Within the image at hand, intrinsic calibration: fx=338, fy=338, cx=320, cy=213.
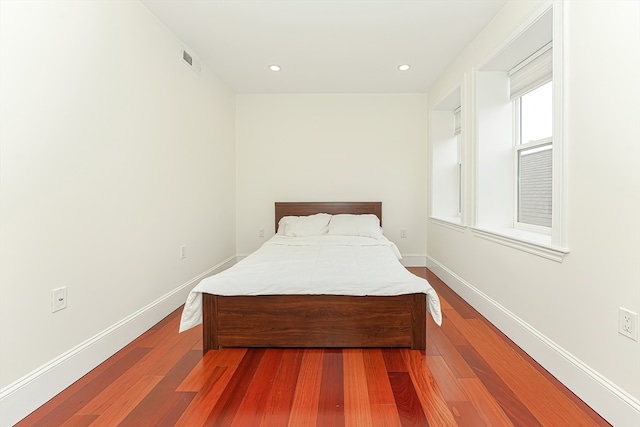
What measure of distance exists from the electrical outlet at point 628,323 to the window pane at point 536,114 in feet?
4.79

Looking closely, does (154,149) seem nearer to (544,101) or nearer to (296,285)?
(296,285)

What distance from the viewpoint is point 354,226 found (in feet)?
12.9

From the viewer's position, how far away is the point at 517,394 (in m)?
1.67

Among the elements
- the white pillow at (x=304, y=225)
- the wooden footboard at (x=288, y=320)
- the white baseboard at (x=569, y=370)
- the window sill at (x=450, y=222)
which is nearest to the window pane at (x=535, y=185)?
the window sill at (x=450, y=222)

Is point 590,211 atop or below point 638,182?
below

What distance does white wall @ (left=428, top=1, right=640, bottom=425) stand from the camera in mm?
1406

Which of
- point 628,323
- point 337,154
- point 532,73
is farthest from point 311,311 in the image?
point 337,154

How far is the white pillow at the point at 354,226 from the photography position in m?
3.88

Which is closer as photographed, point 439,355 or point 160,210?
point 439,355

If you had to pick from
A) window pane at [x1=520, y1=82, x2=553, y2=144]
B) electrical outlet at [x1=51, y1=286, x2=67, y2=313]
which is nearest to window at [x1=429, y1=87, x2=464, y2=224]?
window pane at [x1=520, y1=82, x2=553, y2=144]

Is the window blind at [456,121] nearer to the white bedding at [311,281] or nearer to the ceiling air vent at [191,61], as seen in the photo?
the white bedding at [311,281]

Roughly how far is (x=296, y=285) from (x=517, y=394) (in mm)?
1303

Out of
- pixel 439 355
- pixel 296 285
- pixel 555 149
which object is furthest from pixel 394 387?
pixel 555 149

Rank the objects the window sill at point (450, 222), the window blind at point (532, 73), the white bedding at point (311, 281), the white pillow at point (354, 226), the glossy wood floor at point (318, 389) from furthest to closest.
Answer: the white pillow at point (354, 226) < the window sill at point (450, 222) < the window blind at point (532, 73) < the white bedding at point (311, 281) < the glossy wood floor at point (318, 389)
